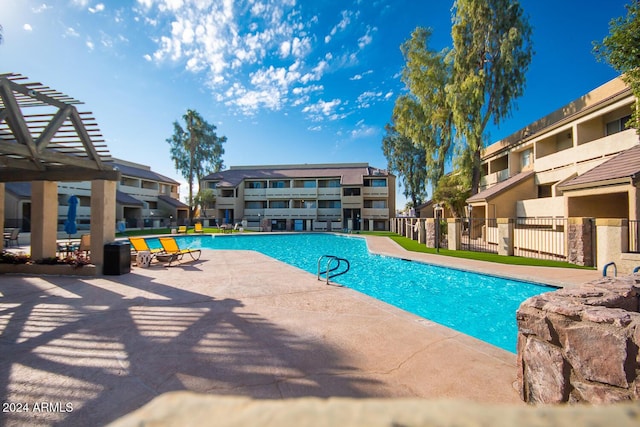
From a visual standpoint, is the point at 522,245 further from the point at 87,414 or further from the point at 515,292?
the point at 87,414

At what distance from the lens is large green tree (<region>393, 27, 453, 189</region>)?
81.0 feet

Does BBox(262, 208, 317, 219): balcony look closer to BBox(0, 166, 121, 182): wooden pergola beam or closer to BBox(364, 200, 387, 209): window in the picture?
BBox(364, 200, 387, 209): window

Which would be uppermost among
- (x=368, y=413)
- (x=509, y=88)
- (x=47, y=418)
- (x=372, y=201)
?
(x=509, y=88)

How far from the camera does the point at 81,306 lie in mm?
5754

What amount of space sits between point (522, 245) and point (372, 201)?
25415 mm

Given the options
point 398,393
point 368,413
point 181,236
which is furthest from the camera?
point 181,236

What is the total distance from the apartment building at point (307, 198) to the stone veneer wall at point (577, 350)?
3493cm

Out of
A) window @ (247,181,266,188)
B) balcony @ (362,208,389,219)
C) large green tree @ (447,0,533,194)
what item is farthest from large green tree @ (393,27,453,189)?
window @ (247,181,266,188)

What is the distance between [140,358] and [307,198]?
37565 mm

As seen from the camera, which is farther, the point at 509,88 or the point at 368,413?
the point at 509,88

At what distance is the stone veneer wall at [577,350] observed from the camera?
232 centimetres

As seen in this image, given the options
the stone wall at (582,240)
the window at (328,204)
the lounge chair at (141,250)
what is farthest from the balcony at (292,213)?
the stone wall at (582,240)

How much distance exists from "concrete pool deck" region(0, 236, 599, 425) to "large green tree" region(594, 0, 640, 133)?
9602 mm

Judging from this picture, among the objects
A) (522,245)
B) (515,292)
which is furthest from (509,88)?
(515,292)
